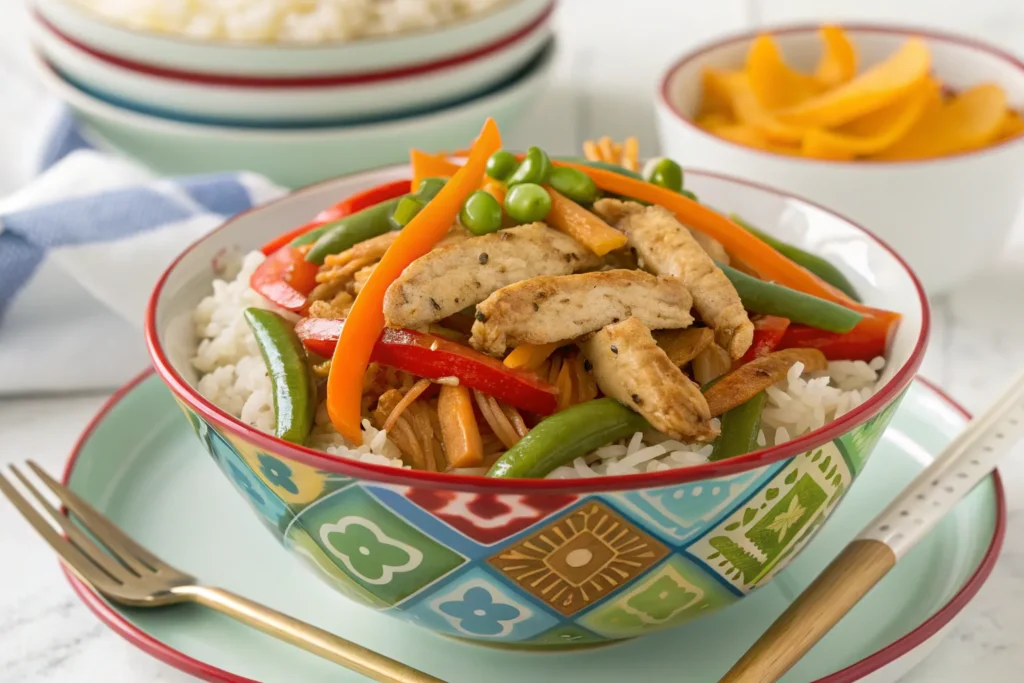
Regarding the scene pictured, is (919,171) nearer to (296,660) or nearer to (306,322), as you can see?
(306,322)

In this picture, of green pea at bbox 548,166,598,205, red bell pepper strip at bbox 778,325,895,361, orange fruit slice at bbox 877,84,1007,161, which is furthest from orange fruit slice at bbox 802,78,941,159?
green pea at bbox 548,166,598,205

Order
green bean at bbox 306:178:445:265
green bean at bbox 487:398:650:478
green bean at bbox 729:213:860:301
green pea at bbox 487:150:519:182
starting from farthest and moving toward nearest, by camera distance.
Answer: green bean at bbox 729:213:860:301 → green bean at bbox 306:178:445:265 → green pea at bbox 487:150:519:182 → green bean at bbox 487:398:650:478

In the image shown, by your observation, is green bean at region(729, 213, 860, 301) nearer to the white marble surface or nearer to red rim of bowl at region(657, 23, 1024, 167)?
the white marble surface

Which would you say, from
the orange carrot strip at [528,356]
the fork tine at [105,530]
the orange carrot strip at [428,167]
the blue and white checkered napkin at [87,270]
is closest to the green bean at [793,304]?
the orange carrot strip at [528,356]

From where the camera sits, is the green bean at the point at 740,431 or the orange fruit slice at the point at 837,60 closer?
the green bean at the point at 740,431

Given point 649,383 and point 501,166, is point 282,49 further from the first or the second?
point 649,383

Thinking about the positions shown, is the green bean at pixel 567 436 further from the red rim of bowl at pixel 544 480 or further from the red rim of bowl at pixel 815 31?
the red rim of bowl at pixel 815 31
